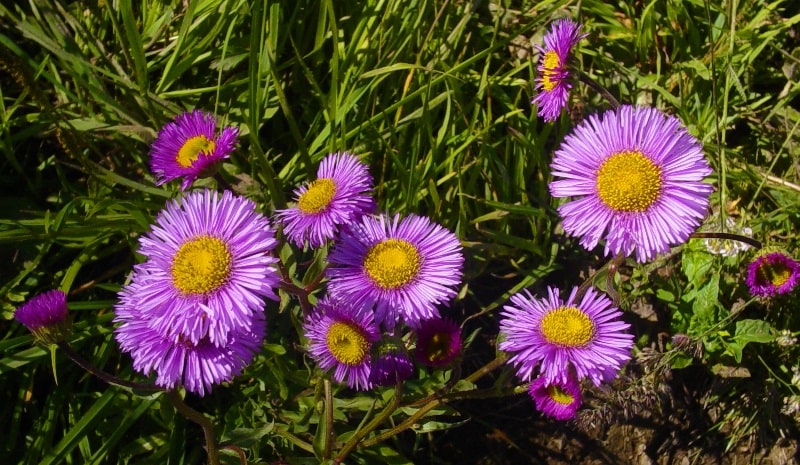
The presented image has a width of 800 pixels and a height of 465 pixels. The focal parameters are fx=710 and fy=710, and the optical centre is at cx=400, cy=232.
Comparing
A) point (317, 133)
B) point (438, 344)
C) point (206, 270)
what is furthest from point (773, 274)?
point (206, 270)

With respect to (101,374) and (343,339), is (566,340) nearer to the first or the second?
(343,339)

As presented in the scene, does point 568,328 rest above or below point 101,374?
above

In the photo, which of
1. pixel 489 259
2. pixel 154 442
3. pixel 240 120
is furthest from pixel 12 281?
pixel 489 259

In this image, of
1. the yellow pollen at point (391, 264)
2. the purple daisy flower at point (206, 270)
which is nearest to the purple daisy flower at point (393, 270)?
the yellow pollen at point (391, 264)

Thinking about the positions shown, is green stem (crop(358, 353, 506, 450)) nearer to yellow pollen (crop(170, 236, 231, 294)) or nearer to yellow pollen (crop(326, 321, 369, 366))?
yellow pollen (crop(326, 321, 369, 366))

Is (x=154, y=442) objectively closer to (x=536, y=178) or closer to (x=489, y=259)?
(x=489, y=259)

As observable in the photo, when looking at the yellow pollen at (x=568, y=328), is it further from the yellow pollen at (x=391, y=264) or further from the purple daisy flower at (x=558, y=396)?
the yellow pollen at (x=391, y=264)

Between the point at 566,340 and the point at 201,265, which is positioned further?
the point at 566,340
